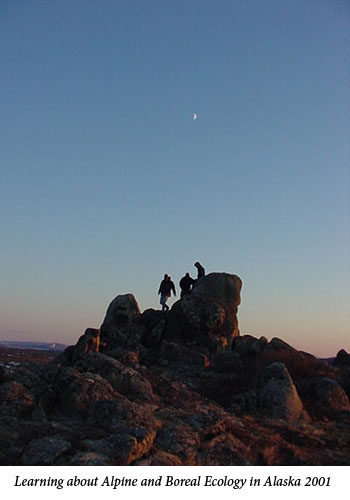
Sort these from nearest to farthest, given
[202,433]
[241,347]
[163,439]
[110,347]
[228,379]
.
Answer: [163,439]
[202,433]
[228,379]
[110,347]
[241,347]

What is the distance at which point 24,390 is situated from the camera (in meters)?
14.2

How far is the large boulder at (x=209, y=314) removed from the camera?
30500 mm

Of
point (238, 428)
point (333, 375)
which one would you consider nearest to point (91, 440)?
point (238, 428)

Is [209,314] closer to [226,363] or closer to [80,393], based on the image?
[226,363]

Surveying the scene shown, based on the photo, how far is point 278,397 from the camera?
19359mm

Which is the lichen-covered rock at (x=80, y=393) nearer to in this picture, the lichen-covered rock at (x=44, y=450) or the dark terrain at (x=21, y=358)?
the lichen-covered rock at (x=44, y=450)

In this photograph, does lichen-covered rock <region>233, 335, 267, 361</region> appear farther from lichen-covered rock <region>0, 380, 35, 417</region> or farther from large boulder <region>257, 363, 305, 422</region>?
Answer: lichen-covered rock <region>0, 380, 35, 417</region>

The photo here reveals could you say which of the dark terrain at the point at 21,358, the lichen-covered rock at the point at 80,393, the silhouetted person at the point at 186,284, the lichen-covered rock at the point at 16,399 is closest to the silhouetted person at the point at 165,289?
the silhouetted person at the point at 186,284

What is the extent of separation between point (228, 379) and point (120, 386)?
Result: 8665 millimetres

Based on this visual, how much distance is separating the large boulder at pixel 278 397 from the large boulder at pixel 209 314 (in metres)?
9.52

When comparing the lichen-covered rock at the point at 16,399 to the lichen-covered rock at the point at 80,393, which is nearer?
the lichen-covered rock at the point at 16,399

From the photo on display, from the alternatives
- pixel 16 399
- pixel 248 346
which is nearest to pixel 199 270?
pixel 248 346
